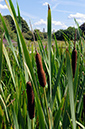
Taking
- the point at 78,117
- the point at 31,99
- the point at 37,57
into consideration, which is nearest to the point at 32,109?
the point at 31,99

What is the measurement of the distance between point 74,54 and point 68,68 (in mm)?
205

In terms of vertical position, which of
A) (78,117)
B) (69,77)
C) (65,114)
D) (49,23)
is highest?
(49,23)

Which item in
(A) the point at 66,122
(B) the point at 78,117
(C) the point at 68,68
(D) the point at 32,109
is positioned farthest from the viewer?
(B) the point at 78,117

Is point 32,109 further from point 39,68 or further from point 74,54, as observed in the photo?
point 74,54

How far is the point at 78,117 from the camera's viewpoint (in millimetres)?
729

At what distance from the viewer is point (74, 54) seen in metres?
0.49

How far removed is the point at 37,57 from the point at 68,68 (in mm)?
136


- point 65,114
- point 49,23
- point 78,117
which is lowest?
point 78,117

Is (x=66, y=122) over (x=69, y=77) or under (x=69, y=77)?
under

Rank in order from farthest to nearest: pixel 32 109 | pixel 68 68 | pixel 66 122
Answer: pixel 66 122 < pixel 32 109 < pixel 68 68

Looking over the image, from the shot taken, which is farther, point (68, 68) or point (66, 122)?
point (66, 122)

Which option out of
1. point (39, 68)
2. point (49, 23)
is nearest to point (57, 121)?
point (39, 68)

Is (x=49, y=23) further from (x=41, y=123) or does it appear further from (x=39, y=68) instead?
(x=41, y=123)

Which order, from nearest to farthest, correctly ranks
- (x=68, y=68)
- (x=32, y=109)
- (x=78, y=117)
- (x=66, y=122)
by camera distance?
(x=68, y=68) < (x=32, y=109) < (x=66, y=122) < (x=78, y=117)
